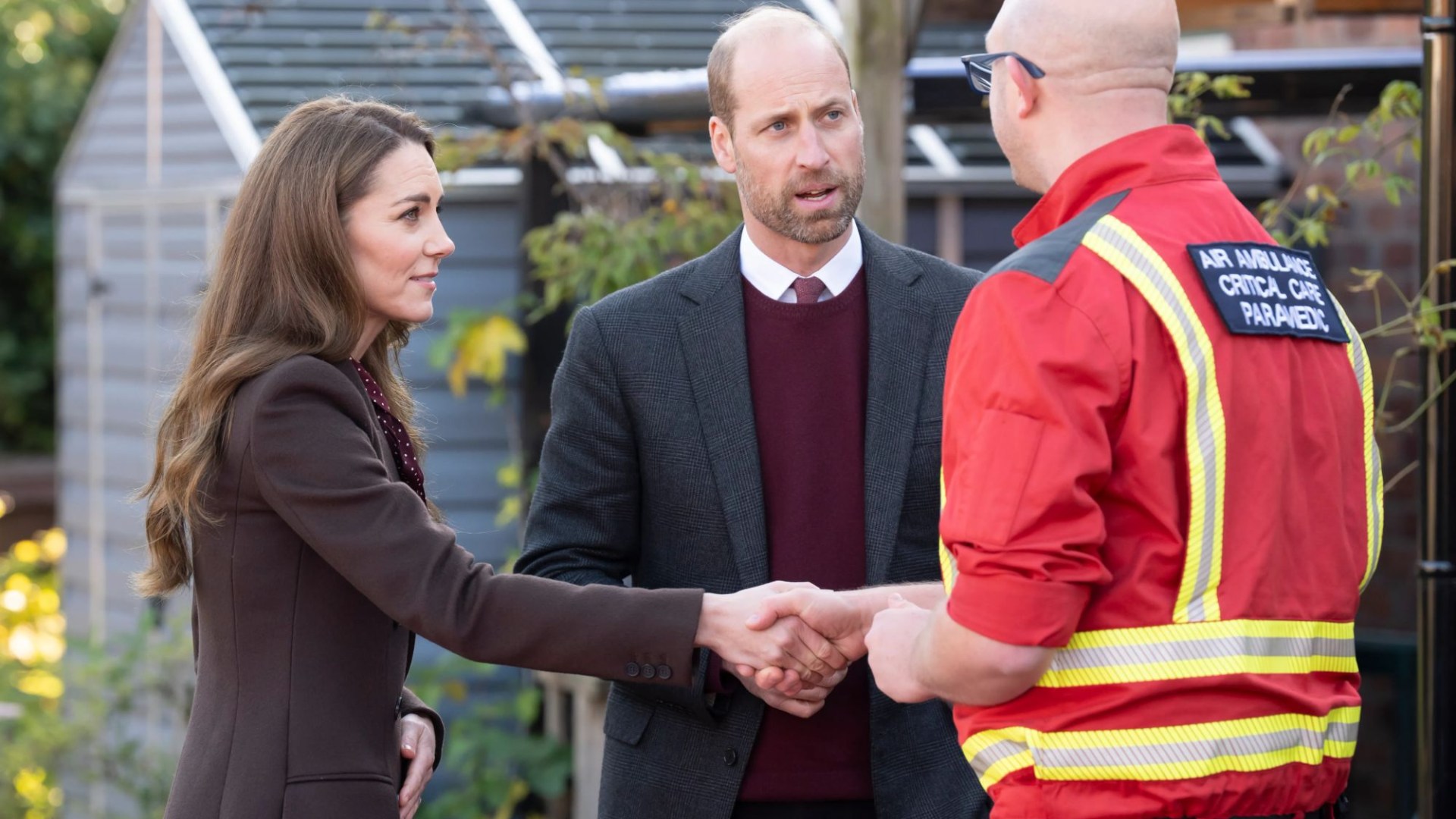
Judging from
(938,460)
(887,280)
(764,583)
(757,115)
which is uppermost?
(757,115)

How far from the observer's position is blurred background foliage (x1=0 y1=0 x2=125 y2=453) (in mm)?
15328

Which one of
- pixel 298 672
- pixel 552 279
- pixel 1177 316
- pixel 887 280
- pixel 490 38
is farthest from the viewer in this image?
pixel 490 38

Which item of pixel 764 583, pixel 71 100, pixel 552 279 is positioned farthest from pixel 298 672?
pixel 71 100

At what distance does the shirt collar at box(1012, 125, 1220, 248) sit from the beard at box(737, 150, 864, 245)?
2.66 feet

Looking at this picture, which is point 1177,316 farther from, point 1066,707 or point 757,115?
point 757,115

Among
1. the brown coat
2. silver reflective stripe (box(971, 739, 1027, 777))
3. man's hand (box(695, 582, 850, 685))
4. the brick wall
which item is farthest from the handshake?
the brick wall

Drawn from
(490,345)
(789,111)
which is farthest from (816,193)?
(490,345)

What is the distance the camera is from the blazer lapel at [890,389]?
251 cm

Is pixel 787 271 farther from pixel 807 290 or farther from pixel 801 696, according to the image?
pixel 801 696

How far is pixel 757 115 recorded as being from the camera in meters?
2.70

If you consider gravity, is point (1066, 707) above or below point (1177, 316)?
below

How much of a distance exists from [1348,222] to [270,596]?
17.7 feet

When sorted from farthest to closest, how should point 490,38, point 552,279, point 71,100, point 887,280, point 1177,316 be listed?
point 71,100 < point 490,38 < point 552,279 < point 887,280 < point 1177,316

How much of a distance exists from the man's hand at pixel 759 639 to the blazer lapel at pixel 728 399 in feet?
0.43
